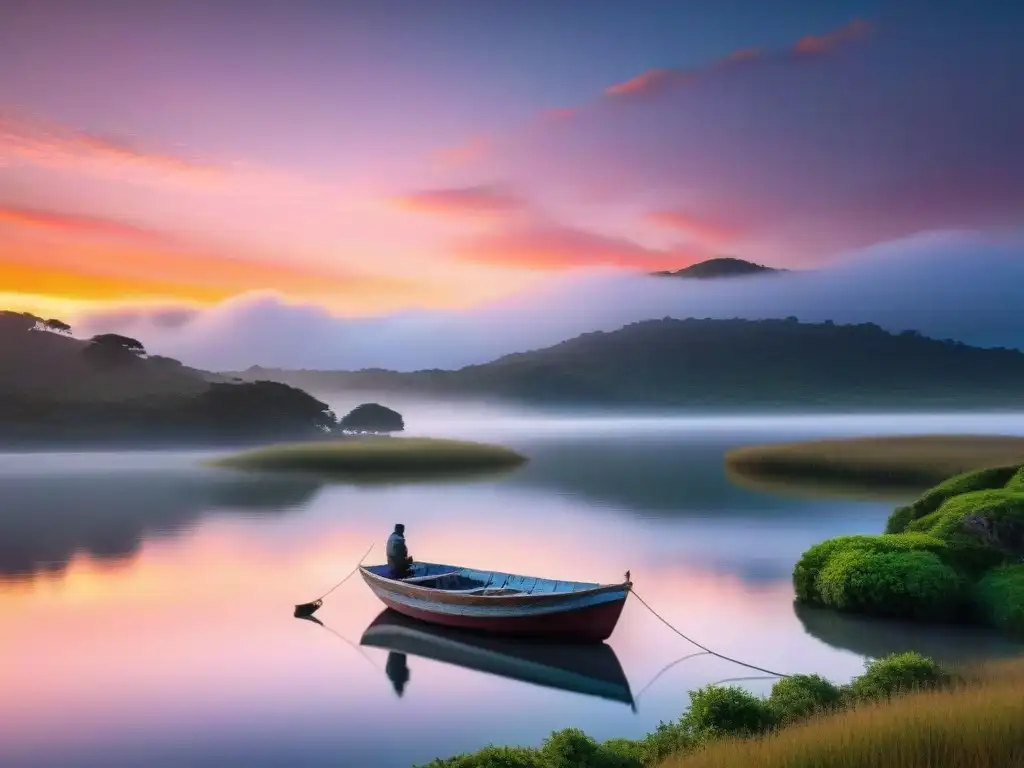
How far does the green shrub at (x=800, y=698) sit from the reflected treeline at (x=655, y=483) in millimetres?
35808

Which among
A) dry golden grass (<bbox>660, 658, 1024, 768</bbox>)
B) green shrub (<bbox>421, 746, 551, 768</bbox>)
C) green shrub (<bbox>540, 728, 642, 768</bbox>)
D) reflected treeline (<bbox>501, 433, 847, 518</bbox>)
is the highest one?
dry golden grass (<bbox>660, 658, 1024, 768</bbox>)

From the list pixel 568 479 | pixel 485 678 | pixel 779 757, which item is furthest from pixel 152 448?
pixel 779 757

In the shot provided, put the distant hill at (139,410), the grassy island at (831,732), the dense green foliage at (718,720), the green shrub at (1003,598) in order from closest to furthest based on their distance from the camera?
the grassy island at (831,732), the dense green foliage at (718,720), the green shrub at (1003,598), the distant hill at (139,410)

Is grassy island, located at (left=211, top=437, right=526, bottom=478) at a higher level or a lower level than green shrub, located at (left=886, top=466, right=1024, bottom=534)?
lower

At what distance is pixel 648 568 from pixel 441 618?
12.7 metres

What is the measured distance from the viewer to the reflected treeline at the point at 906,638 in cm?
2030

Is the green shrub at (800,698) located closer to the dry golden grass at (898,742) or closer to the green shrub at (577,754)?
the dry golden grass at (898,742)

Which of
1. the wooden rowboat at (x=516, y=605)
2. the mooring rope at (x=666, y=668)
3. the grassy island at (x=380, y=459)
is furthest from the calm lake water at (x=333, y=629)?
the grassy island at (x=380, y=459)

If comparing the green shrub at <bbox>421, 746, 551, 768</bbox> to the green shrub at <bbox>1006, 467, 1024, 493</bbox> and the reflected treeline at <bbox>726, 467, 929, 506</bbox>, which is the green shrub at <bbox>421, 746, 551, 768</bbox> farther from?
the reflected treeline at <bbox>726, 467, 929, 506</bbox>

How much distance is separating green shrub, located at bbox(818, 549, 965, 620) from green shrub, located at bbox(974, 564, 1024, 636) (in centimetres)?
56

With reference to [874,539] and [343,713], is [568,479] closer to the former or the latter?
[874,539]

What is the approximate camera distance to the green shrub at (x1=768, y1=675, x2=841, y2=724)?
13492mm

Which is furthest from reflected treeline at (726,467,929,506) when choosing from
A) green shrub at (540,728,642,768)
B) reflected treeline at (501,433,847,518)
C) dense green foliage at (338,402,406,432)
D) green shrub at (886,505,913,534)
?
dense green foliage at (338,402,406,432)

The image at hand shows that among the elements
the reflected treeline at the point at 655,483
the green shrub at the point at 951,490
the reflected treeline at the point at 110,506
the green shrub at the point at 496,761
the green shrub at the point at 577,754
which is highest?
the green shrub at the point at 951,490
